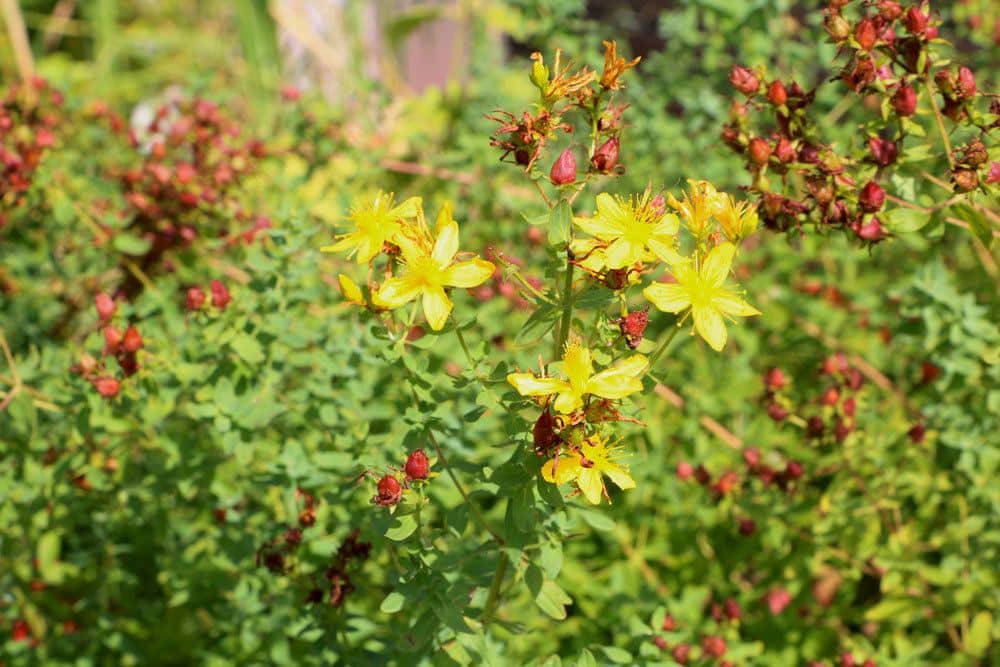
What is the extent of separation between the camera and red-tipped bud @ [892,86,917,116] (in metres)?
1.46

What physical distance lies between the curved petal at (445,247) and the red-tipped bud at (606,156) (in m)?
0.16

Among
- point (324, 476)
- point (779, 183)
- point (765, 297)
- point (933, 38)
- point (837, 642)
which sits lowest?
point (837, 642)

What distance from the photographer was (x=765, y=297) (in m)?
2.48

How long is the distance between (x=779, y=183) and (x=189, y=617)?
153 cm

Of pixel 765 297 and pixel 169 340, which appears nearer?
pixel 169 340

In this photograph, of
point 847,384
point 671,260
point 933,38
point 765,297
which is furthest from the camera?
point 765,297

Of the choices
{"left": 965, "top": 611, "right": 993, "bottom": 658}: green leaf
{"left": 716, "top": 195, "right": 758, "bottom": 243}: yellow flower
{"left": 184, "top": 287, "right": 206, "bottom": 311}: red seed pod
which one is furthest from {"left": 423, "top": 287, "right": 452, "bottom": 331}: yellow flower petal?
{"left": 965, "top": 611, "right": 993, "bottom": 658}: green leaf

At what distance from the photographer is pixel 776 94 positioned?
1476 mm

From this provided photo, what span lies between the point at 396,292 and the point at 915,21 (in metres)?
0.82

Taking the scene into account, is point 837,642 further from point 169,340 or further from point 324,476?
point 169,340

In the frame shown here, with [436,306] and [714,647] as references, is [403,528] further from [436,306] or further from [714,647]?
[714,647]

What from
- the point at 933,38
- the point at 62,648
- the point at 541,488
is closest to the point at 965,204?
the point at 933,38

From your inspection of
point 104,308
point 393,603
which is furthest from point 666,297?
point 104,308

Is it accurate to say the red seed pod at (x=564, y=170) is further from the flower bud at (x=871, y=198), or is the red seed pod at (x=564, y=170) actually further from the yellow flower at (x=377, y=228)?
the flower bud at (x=871, y=198)
